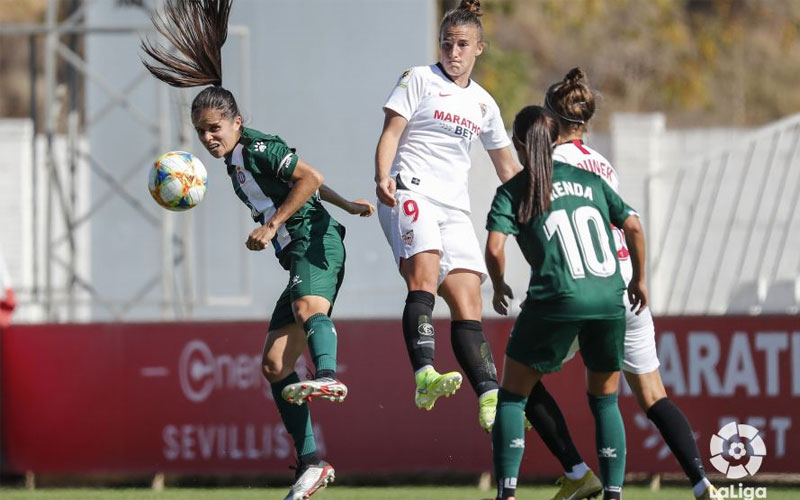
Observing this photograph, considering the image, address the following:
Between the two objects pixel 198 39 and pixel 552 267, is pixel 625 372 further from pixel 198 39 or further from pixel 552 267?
pixel 198 39

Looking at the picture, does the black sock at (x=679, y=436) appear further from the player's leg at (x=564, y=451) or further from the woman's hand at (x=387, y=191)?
the woman's hand at (x=387, y=191)

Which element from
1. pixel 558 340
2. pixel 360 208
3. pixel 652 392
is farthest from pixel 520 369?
pixel 360 208

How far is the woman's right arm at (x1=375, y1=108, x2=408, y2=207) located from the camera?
283 inches

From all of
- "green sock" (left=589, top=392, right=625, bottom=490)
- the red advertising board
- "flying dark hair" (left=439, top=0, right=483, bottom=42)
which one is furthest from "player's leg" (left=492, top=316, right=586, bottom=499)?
the red advertising board

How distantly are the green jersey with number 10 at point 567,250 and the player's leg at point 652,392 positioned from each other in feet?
2.36

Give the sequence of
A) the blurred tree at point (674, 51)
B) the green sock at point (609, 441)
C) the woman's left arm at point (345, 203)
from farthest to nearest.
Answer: the blurred tree at point (674, 51) → the woman's left arm at point (345, 203) → the green sock at point (609, 441)

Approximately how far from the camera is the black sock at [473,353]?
7293 mm

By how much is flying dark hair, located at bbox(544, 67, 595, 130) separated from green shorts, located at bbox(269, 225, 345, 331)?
4.52ft

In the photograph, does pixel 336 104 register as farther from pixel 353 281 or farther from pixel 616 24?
pixel 616 24

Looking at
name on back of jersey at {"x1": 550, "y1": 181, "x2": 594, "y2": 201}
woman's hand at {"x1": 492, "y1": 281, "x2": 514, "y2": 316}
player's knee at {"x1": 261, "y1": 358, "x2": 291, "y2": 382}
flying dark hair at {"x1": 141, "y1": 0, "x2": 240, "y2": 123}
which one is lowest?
player's knee at {"x1": 261, "y1": 358, "x2": 291, "y2": 382}

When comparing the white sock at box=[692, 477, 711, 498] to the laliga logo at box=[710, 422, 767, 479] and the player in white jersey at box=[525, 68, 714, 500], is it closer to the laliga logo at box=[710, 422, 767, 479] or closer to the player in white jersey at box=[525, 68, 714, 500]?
the player in white jersey at box=[525, 68, 714, 500]

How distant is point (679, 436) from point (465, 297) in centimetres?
133

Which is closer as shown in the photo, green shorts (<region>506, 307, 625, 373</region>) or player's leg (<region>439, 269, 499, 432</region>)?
green shorts (<region>506, 307, 625, 373</region>)

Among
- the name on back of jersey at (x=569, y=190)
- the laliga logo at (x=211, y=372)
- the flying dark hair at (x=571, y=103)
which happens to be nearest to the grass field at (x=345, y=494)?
the laliga logo at (x=211, y=372)
